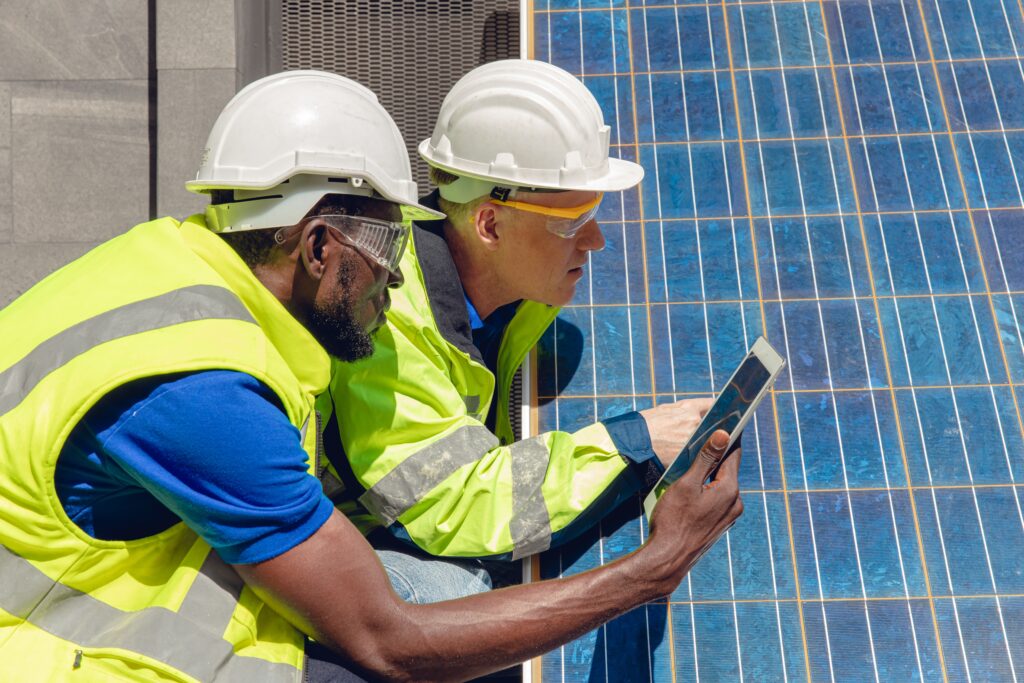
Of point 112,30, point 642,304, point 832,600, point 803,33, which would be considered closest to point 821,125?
point 803,33

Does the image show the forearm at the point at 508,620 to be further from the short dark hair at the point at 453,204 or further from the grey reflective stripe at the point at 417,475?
the short dark hair at the point at 453,204

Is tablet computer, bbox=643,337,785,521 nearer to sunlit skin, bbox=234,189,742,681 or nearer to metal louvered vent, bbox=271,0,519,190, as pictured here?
sunlit skin, bbox=234,189,742,681

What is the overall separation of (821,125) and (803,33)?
506mm

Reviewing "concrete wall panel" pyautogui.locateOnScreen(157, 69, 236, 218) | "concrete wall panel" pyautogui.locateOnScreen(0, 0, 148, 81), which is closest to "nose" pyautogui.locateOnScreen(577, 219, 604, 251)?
"concrete wall panel" pyautogui.locateOnScreen(157, 69, 236, 218)

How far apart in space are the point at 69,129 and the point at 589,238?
341 cm

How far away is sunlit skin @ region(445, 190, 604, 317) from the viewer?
10.2 feet

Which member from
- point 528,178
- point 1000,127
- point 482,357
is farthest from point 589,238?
point 1000,127

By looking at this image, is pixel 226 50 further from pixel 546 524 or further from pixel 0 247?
pixel 546 524

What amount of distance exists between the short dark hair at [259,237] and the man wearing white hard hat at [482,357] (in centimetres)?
50

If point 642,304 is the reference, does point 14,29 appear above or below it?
above

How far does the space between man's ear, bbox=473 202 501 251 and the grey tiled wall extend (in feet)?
9.10

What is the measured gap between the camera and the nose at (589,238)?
3.20 m

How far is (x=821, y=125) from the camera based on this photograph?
389 centimetres

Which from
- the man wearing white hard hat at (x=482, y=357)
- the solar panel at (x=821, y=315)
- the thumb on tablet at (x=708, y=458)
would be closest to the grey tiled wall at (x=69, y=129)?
the solar panel at (x=821, y=315)
